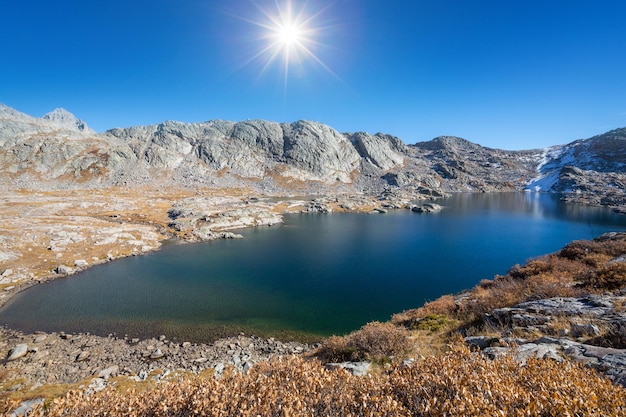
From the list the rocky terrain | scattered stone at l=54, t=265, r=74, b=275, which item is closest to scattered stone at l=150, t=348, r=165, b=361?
the rocky terrain

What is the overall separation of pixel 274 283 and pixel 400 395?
1439 inches

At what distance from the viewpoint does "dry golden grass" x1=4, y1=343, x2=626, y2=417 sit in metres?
4.80

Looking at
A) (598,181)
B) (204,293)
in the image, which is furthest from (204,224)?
(598,181)

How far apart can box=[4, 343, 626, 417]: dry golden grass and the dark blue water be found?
23316 millimetres

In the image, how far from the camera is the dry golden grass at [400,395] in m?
4.80

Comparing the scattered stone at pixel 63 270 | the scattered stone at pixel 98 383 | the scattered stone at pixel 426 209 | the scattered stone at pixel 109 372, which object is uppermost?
the scattered stone at pixel 426 209

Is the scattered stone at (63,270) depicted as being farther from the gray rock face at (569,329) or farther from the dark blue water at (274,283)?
the gray rock face at (569,329)

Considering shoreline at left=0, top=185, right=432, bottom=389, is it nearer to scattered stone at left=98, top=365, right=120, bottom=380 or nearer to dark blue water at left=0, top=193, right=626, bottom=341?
scattered stone at left=98, top=365, right=120, bottom=380

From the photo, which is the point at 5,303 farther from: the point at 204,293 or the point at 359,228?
the point at 359,228

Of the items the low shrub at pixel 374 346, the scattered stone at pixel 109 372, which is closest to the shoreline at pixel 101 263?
the scattered stone at pixel 109 372

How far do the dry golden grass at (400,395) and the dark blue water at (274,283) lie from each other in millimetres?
23316

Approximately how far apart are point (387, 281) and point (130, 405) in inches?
1533

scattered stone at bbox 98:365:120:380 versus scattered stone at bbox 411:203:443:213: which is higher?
scattered stone at bbox 411:203:443:213

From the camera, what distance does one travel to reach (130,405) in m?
5.95
